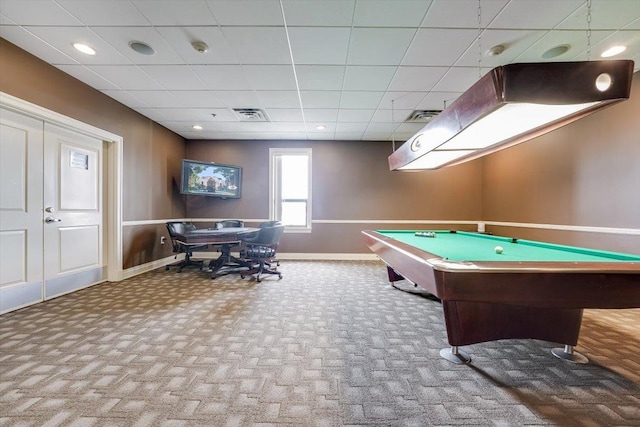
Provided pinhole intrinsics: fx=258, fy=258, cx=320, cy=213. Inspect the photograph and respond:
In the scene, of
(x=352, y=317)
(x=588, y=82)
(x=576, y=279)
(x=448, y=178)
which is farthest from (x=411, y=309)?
(x=448, y=178)

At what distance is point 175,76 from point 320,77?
5.96ft

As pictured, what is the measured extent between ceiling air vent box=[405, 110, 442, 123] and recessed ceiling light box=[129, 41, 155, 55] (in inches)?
146

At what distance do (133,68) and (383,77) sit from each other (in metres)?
3.01

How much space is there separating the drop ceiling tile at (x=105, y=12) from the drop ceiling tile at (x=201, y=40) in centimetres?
19

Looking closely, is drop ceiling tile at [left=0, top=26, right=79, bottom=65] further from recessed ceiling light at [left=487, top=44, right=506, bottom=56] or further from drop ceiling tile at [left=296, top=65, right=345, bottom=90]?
recessed ceiling light at [left=487, top=44, right=506, bottom=56]

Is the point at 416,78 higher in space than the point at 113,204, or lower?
higher

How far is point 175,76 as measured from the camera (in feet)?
10.6

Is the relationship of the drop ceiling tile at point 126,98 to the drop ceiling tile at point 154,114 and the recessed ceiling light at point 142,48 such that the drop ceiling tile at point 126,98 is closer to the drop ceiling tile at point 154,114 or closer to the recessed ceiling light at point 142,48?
the drop ceiling tile at point 154,114

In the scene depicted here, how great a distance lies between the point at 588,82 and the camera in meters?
1.42

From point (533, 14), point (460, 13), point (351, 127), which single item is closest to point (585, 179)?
point (533, 14)

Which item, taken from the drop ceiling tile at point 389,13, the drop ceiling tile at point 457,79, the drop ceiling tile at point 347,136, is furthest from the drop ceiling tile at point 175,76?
the drop ceiling tile at point 457,79

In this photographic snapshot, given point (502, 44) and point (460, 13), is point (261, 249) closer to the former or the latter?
point (460, 13)

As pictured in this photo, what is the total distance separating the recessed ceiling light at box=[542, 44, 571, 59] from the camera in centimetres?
265

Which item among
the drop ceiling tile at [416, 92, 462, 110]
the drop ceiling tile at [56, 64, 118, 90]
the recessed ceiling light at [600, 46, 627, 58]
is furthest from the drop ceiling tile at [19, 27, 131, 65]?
the recessed ceiling light at [600, 46, 627, 58]
